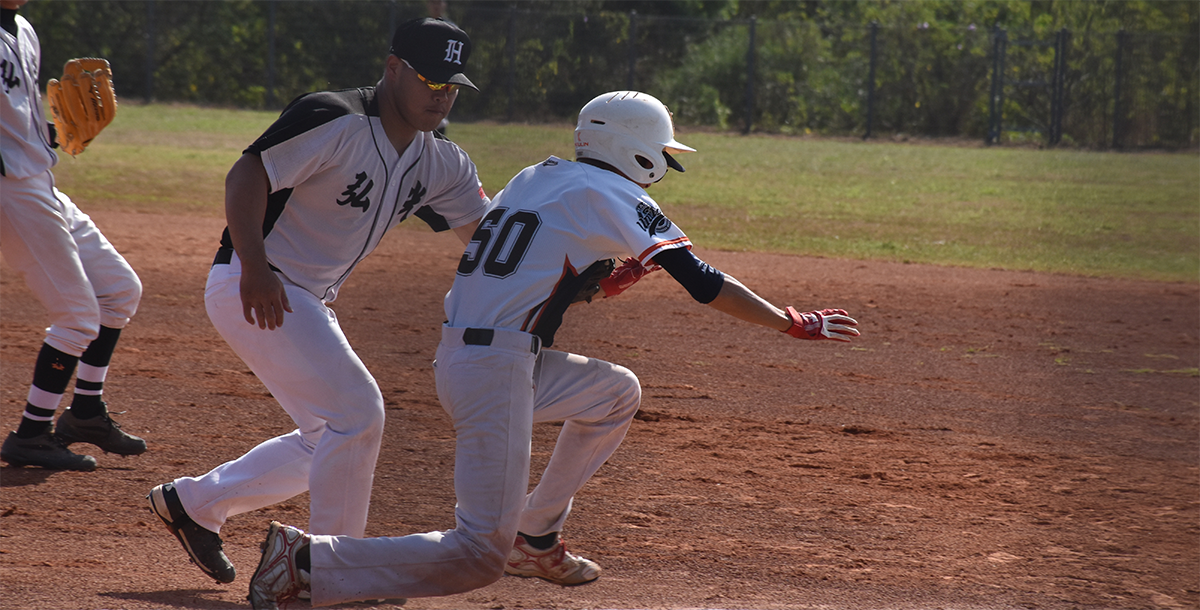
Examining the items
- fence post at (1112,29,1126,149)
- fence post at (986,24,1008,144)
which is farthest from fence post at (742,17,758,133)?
fence post at (1112,29,1126,149)

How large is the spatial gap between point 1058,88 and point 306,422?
22284 millimetres

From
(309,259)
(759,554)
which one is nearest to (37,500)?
(309,259)

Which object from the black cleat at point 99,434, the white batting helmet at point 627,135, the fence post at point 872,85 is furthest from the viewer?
the fence post at point 872,85

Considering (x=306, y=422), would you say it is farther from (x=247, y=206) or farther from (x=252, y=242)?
(x=247, y=206)

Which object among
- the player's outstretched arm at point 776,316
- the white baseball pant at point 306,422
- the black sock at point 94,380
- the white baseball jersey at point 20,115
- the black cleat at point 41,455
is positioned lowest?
the black cleat at point 41,455

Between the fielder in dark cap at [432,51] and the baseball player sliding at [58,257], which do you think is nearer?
the fielder in dark cap at [432,51]

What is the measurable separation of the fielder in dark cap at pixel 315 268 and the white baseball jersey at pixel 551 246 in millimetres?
396

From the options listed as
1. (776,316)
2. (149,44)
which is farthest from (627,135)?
(149,44)

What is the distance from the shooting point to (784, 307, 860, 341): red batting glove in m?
3.16

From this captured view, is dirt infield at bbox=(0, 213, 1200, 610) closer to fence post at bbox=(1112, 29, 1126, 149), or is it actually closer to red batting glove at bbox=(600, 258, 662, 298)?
red batting glove at bbox=(600, 258, 662, 298)

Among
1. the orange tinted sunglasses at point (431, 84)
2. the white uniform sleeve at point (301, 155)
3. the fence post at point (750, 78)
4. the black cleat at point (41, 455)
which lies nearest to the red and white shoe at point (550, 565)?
the white uniform sleeve at point (301, 155)

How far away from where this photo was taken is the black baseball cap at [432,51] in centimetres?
316

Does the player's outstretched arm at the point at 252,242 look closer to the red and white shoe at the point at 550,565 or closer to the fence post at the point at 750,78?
the red and white shoe at the point at 550,565

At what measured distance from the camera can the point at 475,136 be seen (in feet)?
69.6
